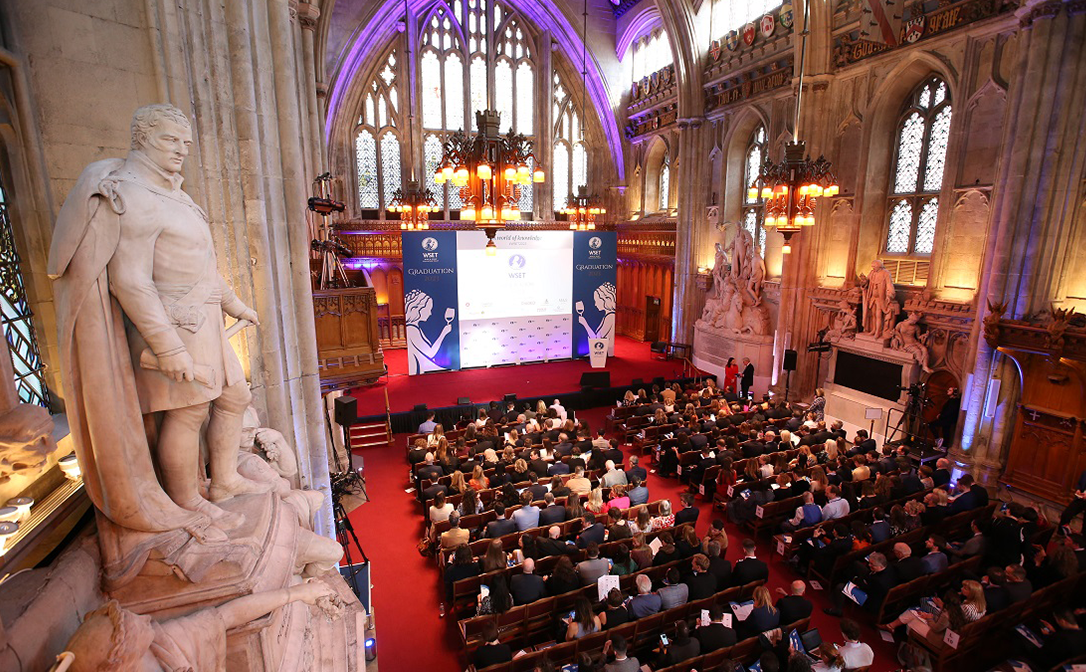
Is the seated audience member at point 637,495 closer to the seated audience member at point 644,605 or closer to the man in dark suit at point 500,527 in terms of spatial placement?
the man in dark suit at point 500,527

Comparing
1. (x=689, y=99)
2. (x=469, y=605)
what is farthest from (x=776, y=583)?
(x=689, y=99)

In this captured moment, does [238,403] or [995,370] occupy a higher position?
[238,403]

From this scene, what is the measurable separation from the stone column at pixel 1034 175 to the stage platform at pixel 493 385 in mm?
7772

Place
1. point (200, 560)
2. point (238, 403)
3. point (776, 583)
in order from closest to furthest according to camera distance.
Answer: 1. point (200, 560)
2. point (238, 403)
3. point (776, 583)

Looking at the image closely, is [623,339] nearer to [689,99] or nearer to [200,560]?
[689,99]

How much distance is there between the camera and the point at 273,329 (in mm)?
4598

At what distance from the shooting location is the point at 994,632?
5199 mm

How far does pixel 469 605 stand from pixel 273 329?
3769 mm

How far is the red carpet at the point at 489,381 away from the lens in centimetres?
1333

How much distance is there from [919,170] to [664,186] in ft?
32.3

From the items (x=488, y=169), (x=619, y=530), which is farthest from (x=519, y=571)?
(x=488, y=169)

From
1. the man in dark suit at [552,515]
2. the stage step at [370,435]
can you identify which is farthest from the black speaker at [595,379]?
the man in dark suit at [552,515]

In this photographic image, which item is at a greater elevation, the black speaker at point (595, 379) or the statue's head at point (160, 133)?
the statue's head at point (160, 133)

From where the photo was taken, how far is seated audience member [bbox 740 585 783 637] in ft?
15.9
